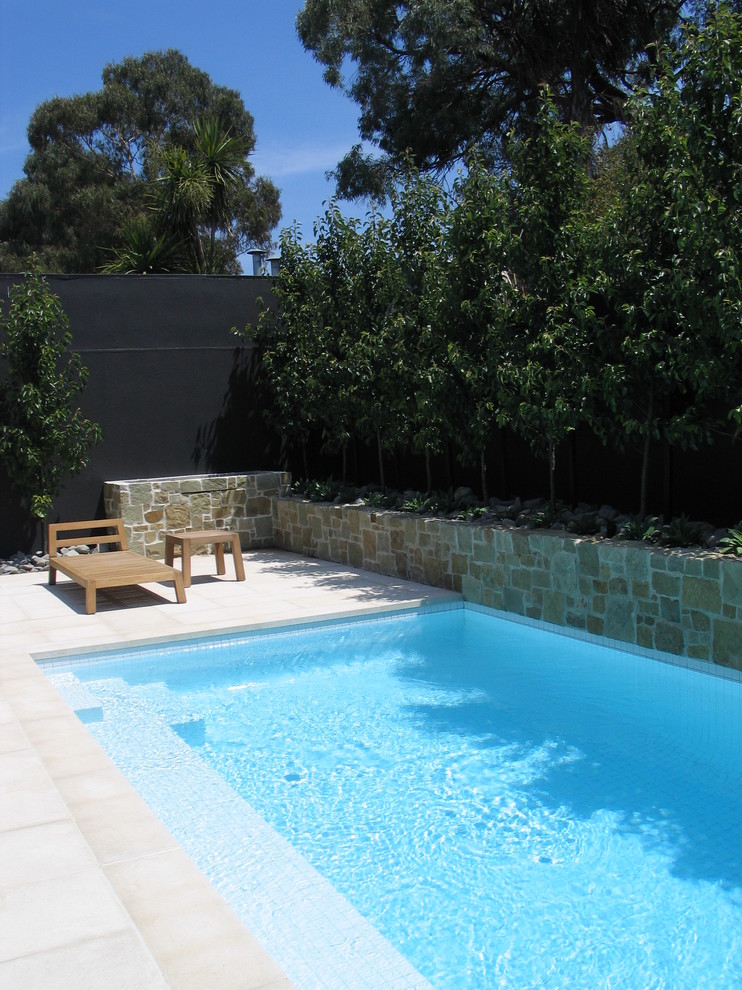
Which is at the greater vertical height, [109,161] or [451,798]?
[109,161]

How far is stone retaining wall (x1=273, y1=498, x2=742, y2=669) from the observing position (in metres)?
5.88

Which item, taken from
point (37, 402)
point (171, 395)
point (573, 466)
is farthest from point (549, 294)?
point (171, 395)

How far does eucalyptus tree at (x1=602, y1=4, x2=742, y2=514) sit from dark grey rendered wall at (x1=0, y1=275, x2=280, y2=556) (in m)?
5.93

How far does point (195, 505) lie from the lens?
36.0ft

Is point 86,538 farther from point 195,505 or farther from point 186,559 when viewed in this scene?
point 195,505

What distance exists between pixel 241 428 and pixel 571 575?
20.2 ft

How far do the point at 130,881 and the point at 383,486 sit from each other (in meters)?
7.48

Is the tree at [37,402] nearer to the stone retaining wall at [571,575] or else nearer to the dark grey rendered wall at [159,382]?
the dark grey rendered wall at [159,382]

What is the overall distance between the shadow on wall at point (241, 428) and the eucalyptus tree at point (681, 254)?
5858mm

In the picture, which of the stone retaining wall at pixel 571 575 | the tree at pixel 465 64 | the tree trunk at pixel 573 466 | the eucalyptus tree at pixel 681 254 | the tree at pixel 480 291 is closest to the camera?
the eucalyptus tree at pixel 681 254

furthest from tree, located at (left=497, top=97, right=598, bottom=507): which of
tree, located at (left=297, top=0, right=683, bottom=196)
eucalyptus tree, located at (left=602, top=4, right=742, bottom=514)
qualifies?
tree, located at (left=297, top=0, right=683, bottom=196)

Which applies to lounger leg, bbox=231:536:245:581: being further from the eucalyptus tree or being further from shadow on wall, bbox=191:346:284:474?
the eucalyptus tree

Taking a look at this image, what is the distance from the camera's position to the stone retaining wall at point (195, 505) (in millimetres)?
10633

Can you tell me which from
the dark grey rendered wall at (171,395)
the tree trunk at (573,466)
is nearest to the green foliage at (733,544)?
the tree trunk at (573,466)
